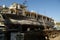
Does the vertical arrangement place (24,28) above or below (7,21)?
below

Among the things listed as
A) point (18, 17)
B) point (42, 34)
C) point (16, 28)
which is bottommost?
point (42, 34)

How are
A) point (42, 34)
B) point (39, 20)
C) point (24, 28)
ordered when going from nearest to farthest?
point (24, 28) → point (42, 34) → point (39, 20)

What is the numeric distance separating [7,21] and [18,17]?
160cm

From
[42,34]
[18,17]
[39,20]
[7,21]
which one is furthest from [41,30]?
[7,21]

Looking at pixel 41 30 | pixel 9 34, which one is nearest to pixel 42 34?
pixel 41 30

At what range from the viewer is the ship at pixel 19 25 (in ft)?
54.4

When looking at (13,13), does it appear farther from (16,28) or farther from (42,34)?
(42,34)

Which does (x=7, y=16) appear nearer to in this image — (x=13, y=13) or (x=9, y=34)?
(x=13, y=13)

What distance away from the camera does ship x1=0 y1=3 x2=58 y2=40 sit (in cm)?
1658

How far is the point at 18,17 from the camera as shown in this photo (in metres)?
17.9

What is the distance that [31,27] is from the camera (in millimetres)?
19078

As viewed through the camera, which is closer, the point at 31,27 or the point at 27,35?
the point at 27,35

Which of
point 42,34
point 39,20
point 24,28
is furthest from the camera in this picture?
point 39,20

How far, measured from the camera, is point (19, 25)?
57.9ft
